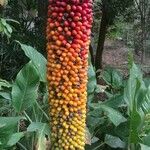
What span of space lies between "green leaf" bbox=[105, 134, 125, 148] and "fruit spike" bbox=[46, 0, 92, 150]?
1.09 meters

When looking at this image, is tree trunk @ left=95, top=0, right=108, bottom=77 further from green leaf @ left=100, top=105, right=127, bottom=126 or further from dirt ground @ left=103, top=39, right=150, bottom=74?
green leaf @ left=100, top=105, right=127, bottom=126

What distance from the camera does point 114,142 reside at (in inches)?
172

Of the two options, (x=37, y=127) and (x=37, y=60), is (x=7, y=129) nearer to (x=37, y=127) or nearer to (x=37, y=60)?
(x=37, y=127)

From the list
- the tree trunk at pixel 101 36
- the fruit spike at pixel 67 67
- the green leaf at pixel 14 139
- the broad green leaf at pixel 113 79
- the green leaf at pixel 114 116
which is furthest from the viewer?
the tree trunk at pixel 101 36

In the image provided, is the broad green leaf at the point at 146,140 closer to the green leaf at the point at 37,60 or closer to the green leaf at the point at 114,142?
the green leaf at the point at 114,142

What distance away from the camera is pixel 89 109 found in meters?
4.62

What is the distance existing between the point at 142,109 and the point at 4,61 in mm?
4753

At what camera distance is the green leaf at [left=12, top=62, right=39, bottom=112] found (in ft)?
13.1

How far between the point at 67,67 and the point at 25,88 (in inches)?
40.0

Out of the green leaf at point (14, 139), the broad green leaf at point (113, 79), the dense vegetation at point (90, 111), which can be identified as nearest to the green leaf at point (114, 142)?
the dense vegetation at point (90, 111)

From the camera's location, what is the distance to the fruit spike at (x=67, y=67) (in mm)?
2963

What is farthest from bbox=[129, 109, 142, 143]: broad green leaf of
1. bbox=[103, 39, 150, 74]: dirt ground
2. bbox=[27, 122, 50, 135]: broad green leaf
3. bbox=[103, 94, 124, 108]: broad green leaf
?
bbox=[103, 39, 150, 74]: dirt ground

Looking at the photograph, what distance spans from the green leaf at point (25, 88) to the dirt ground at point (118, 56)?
836 centimetres

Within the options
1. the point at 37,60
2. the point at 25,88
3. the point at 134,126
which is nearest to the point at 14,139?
the point at 25,88
